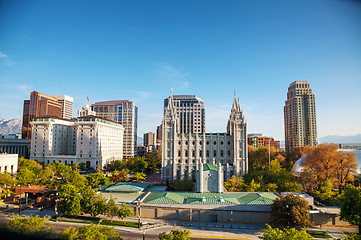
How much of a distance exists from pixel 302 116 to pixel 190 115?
71928 millimetres

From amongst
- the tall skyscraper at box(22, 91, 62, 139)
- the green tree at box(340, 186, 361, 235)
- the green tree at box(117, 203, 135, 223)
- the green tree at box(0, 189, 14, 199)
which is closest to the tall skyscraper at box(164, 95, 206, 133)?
the tall skyscraper at box(22, 91, 62, 139)

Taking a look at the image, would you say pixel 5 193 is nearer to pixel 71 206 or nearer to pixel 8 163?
pixel 8 163

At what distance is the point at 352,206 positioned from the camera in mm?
34406

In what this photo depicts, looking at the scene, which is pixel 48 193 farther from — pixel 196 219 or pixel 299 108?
pixel 299 108

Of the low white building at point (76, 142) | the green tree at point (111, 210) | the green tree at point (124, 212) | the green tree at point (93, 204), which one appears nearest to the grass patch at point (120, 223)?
the green tree at point (124, 212)

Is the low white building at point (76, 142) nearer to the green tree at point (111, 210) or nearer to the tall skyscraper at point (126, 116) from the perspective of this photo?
the tall skyscraper at point (126, 116)

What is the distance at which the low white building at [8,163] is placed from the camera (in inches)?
2803

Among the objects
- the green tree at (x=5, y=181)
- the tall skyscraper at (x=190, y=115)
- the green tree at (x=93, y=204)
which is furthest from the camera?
the tall skyscraper at (x=190, y=115)

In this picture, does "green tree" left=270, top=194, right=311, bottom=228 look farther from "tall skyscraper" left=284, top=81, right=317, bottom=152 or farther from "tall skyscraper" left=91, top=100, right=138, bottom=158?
"tall skyscraper" left=91, top=100, right=138, bottom=158

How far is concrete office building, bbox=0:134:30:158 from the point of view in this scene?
113 m

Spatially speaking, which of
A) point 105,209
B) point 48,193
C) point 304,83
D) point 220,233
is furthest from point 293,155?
point 48,193

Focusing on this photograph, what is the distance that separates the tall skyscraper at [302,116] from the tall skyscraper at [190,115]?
57635mm

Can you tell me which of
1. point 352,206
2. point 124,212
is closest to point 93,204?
point 124,212

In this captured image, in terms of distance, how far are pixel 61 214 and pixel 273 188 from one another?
47.8 meters
